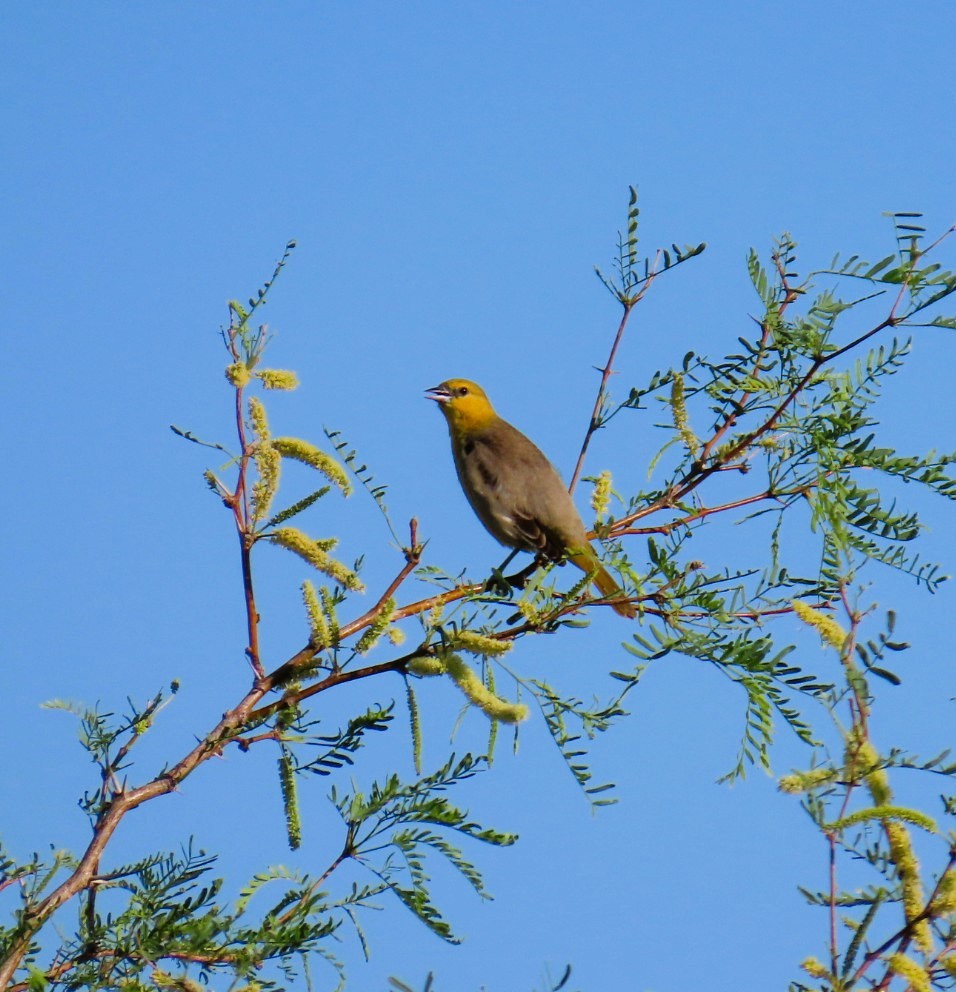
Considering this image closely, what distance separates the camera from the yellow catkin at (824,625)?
2.28m

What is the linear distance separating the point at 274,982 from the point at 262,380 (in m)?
1.24

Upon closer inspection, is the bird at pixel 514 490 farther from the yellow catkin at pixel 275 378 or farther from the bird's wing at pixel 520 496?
the yellow catkin at pixel 275 378

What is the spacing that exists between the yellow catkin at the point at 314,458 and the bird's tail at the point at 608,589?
22.5 inches

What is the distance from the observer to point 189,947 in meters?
2.46

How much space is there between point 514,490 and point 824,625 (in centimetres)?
381

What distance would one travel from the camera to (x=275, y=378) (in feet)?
9.42

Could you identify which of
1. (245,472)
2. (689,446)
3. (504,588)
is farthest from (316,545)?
(689,446)

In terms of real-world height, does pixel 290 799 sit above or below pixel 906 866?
above

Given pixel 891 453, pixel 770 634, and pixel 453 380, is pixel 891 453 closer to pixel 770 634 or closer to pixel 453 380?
pixel 770 634

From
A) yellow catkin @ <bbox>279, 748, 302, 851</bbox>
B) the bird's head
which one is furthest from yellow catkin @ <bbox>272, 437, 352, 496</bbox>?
the bird's head

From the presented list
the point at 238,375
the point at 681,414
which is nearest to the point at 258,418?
the point at 238,375

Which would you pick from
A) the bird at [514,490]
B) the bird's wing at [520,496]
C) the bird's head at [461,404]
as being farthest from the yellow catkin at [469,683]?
the bird's head at [461,404]

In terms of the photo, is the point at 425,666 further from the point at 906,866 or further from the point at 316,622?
the point at 906,866

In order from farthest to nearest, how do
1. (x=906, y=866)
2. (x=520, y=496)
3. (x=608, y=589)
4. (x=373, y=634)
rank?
(x=520, y=496) → (x=608, y=589) → (x=373, y=634) → (x=906, y=866)
